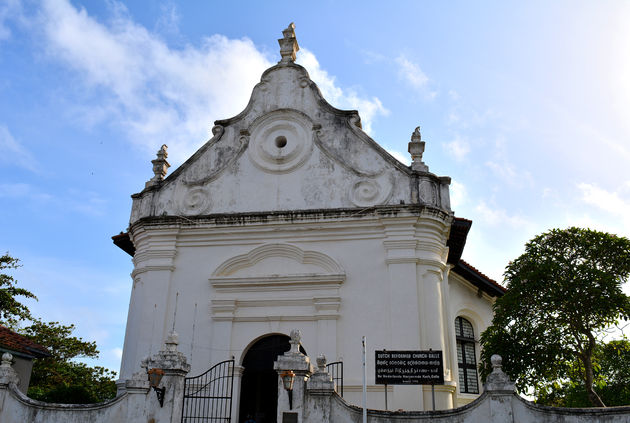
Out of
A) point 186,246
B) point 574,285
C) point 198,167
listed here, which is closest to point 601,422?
point 574,285

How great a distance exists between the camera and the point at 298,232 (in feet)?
48.2

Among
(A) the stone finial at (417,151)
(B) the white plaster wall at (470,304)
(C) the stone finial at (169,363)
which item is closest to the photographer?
(C) the stone finial at (169,363)

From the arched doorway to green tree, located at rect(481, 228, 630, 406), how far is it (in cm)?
497

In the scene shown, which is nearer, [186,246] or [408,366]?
[408,366]

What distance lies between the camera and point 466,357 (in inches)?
672

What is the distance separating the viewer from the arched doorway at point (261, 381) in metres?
13.4

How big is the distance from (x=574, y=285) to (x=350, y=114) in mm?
7413

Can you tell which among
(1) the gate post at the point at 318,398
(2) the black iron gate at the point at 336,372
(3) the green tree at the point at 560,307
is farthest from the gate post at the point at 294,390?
(3) the green tree at the point at 560,307

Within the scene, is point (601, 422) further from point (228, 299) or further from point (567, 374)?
point (228, 299)

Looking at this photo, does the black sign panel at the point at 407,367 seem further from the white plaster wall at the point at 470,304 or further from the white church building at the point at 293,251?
the white plaster wall at the point at 470,304

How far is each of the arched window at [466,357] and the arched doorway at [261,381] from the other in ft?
18.2

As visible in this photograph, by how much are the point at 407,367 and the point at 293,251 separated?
465 centimetres

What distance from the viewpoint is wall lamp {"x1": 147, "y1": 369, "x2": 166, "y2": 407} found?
33.6ft

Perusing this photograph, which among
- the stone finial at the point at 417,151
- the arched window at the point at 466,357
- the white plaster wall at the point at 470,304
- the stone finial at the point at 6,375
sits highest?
the stone finial at the point at 417,151
